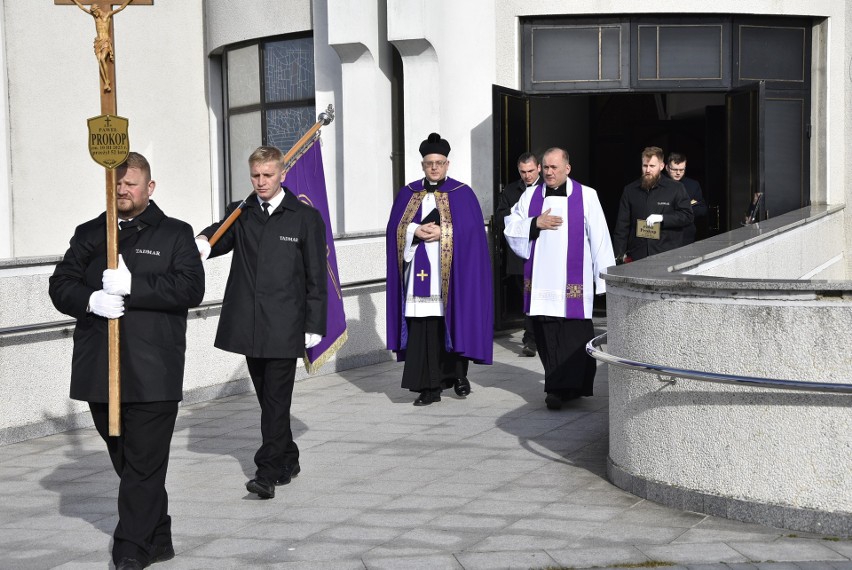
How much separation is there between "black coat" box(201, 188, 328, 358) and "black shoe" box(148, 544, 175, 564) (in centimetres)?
143

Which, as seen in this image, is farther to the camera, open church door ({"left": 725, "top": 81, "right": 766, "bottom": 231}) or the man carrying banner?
open church door ({"left": 725, "top": 81, "right": 766, "bottom": 231})

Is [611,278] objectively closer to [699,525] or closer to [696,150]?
[699,525]

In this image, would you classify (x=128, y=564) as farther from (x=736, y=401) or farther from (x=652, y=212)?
(x=652, y=212)

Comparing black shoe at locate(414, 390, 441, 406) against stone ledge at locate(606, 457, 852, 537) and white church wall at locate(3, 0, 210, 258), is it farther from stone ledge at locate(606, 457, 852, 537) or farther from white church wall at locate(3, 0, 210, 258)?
white church wall at locate(3, 0, 210, 258)

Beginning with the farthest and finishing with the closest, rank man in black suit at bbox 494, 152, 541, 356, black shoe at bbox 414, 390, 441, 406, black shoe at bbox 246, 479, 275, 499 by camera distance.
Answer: man in black suit at bbox 494, 152, 541, 356
black shoe at bbox 414, 390, 441, 406
black shoe at bbox 246, 479, 275, 499

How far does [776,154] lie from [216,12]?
6.75m

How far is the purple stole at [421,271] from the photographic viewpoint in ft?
31.7

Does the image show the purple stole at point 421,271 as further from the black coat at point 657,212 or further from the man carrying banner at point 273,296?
the man carrying banner at point 273,296

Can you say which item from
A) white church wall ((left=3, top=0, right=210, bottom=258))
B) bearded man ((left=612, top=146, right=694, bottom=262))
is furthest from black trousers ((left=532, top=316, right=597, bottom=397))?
white church wall ((left=3, top=0, right=210, bottom=258))

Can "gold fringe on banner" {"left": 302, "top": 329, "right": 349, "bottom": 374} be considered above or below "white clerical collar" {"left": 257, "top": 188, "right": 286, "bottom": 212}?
below

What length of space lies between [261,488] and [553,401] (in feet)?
9.74

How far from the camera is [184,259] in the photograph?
541 centimetres

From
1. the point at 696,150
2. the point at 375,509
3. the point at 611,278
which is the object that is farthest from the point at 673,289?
the point at 696,150

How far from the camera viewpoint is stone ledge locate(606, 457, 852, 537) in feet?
18.4
